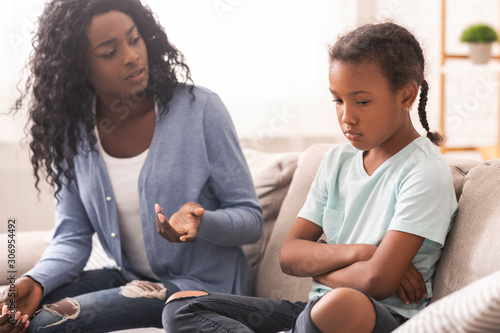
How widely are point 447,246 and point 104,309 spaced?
0.71 meters

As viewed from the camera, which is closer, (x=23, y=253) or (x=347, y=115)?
(x=347, y=115)

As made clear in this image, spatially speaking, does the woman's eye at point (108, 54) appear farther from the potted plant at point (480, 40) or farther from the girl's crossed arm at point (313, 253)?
the potted plant at point (480, 40)

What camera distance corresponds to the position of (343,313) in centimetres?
85

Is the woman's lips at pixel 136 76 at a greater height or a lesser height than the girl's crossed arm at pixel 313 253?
greater

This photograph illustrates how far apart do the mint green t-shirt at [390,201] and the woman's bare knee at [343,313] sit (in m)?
0.15

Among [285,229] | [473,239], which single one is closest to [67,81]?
[285,229]

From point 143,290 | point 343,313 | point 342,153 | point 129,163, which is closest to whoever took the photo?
point 343,313

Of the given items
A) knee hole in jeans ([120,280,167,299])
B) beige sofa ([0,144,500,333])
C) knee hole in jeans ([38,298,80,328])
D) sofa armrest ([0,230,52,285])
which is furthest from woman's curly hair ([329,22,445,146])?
sofa armrest ([0,230,52,285])

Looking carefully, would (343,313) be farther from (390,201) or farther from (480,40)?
(480,40)

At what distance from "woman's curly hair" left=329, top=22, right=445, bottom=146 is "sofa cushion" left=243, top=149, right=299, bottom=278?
58 centimetres

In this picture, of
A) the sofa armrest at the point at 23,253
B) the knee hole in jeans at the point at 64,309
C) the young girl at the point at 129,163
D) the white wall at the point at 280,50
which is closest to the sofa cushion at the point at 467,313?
the young girl at the point at 129,163

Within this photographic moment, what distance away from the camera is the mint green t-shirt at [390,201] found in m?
0.97

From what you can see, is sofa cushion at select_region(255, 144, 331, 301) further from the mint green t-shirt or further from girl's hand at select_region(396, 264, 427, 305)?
girl's hand at select_region(396, 264, 427, 305)

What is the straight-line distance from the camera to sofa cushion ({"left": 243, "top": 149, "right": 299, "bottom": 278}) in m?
1.57
